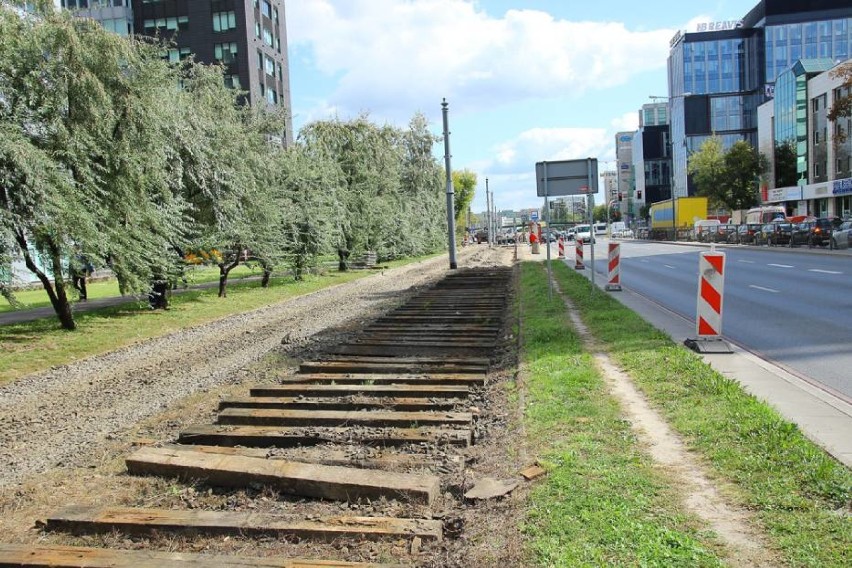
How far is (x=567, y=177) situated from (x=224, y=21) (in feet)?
187

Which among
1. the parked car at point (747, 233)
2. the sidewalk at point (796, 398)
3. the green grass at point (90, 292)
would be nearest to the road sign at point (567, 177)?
the sidewalk at point (796, 398)

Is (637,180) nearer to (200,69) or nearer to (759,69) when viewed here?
(759,69)

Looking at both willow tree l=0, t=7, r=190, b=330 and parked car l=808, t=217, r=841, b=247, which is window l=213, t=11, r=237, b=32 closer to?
parked car l=808, t=217, r=841, b=247

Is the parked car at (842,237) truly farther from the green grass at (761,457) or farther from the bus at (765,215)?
the green grass at (761,457)

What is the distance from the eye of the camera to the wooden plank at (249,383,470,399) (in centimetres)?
764

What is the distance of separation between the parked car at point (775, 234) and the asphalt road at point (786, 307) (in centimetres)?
1202

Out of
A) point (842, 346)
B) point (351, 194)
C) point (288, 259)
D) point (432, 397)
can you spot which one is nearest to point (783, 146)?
point (351, 194)

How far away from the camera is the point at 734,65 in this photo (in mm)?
104562

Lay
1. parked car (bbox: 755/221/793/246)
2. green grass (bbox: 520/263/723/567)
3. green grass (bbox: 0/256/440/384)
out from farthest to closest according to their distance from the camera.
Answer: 1. parked car (bbox: 755/221/793/246)
2. green grass (bbox: 0/256/440/384)
3. green grass (bbox: 520/263/723/567)

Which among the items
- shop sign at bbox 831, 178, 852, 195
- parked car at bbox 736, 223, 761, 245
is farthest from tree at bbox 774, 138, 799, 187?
parked car at bbox 736, 223, 761, 245

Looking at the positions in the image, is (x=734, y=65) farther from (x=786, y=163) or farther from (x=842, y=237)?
Answer: (x=842, y=237)

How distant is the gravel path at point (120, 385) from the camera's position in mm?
6621

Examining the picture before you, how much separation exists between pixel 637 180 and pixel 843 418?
136m

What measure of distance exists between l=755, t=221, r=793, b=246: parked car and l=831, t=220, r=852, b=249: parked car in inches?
214
